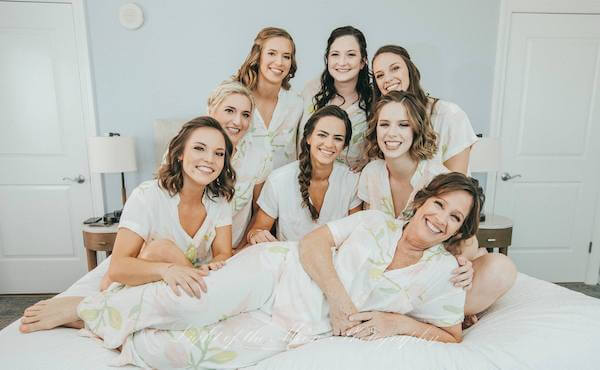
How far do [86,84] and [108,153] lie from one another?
2.37 feet

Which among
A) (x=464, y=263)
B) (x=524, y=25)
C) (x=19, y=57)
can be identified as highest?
(x=524, y=25)

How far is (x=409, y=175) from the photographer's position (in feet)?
5.64

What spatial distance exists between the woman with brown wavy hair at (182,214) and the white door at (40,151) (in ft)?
6.52

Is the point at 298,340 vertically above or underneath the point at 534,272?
above

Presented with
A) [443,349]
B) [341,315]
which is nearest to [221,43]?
[341,315]

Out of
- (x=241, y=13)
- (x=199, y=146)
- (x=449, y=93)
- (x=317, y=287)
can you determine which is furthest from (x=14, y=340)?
(x=449, y=93)

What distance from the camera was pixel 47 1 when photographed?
9.82ft

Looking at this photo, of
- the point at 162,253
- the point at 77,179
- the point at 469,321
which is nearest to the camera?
the point at 162,253

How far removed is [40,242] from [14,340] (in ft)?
7.83

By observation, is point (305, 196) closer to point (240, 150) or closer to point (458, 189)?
point (240, 150)

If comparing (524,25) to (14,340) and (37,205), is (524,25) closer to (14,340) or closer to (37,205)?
(14,340)

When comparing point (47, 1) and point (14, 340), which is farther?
point (47, 1)

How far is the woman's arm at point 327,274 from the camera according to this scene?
4.35 feet

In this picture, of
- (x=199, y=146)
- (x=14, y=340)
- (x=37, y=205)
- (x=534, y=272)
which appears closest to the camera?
(x=14, y=340)
